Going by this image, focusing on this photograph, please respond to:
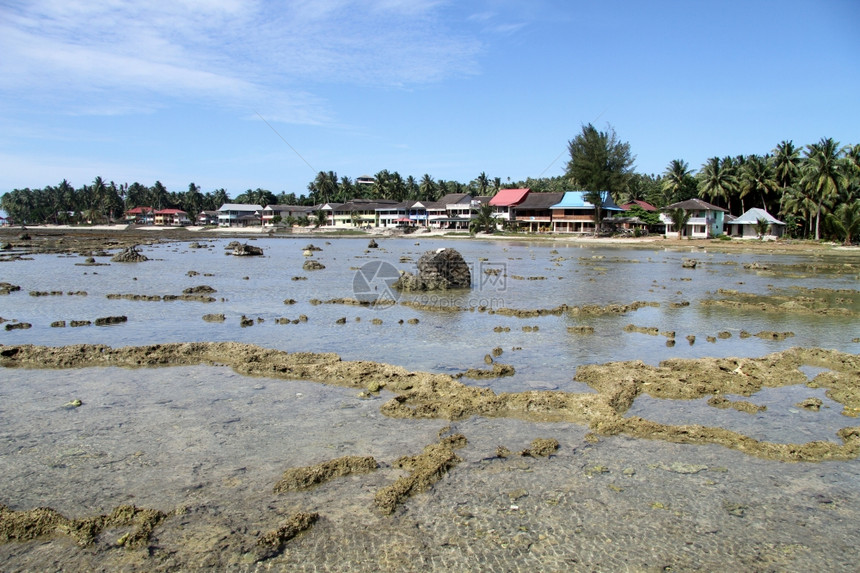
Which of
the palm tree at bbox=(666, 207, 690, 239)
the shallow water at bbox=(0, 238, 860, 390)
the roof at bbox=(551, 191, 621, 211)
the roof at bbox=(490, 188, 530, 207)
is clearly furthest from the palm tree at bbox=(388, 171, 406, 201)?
the shallow water at bbox=(0, 238, 860, 390)

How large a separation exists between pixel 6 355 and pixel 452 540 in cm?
1215

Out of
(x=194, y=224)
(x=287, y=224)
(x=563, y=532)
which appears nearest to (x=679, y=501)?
(x=563, y=532)

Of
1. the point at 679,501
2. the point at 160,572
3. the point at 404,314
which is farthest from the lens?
Result: the point at 404,314

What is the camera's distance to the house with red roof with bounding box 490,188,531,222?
4508 inches

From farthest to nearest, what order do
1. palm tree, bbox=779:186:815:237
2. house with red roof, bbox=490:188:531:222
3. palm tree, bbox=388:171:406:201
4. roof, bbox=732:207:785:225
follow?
palm tree, bbox=388:171:406:201 → house with red roof, bbox=490:188:531:222 → roof, bbox=732:207:785:225 → palm tree, bbox=779:186:815:237

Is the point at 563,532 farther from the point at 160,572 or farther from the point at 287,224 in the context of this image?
the point at 287,224

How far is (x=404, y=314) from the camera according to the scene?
66.2 ft

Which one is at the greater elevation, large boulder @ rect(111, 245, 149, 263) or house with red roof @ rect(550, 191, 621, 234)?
house with red roof @ rect(550, 191, 621, 234)

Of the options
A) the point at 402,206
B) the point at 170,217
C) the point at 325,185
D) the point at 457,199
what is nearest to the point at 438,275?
the point at 457,199

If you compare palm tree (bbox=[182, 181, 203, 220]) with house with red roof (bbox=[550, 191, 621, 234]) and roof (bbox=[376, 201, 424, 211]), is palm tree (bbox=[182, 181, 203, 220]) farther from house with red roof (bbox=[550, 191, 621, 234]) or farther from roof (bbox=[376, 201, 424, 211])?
house with red roof (bbox=[550, 191, 621, 234])

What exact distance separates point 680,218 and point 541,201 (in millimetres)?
31730

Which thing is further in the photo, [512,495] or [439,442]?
[439,442]

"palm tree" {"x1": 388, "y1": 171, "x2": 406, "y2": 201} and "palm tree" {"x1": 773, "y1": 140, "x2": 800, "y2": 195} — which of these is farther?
"palm tree" {"x1": 388, "y1": 171, "x2": 406, "y2": 201}

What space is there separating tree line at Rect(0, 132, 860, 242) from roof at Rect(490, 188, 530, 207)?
10627 mm
